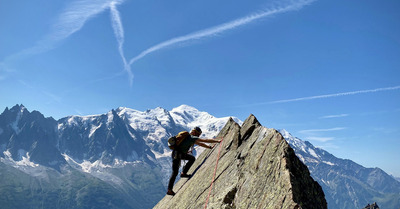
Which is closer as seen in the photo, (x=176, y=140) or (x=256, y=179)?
(x=256, y=179)

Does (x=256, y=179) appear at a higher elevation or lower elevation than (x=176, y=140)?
lower

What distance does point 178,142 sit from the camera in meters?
19.5

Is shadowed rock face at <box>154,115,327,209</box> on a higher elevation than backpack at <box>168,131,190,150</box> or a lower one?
lower

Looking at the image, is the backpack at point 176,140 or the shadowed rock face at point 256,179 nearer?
the shadowed rock face at point 256,179

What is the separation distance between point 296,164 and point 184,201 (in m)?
8.41

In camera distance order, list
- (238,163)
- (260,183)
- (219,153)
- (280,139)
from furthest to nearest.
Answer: (219,153), (238,163), (280,139), (260,183)

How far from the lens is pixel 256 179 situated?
13.3m

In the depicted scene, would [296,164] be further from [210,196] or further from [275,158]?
[210,196]

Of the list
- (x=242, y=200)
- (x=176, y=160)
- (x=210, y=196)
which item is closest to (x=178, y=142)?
(x=176, y=160)

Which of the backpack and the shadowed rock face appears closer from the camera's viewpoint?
the shadowed rock face

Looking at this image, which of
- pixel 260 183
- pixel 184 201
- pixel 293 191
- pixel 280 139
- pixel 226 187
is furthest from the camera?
pixel 184 201

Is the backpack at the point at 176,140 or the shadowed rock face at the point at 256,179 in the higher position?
the backpack at the point at 176,140

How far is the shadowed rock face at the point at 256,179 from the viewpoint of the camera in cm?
1155

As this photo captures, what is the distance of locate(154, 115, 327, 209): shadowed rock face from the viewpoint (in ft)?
37.9
